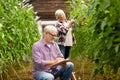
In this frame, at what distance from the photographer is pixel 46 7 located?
17281 millimetres

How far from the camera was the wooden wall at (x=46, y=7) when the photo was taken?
56.3 ft

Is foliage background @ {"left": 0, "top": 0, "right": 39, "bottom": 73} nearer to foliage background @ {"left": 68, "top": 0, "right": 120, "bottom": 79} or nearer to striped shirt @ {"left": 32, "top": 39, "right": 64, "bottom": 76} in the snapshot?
striped shirt @ {"left": 32, "top": 39, "right": 64, "bottom": 76}

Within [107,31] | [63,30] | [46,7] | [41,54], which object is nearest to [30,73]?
[63,30]

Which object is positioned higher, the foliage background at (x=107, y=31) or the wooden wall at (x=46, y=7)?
the wooden wall at (x=46, y=7)

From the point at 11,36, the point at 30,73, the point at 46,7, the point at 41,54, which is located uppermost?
the point at 46,7

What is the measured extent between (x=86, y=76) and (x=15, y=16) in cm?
188

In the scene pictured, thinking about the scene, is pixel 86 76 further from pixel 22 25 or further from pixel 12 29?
pixel 12 29

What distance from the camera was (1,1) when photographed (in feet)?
20.6

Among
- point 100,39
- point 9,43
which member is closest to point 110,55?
point 100,39

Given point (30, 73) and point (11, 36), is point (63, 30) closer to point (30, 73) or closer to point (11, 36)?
point (11, 36)

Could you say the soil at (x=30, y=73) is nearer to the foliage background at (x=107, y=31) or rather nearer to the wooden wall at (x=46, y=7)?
the foliage background at (x=107, y=31)

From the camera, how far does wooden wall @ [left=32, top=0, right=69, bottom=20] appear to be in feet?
56.3

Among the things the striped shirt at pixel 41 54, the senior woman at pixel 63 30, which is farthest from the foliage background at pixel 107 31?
the senior woman at pixel 63 30

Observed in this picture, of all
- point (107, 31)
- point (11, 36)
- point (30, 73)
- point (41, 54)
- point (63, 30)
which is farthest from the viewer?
point (30, 73)
